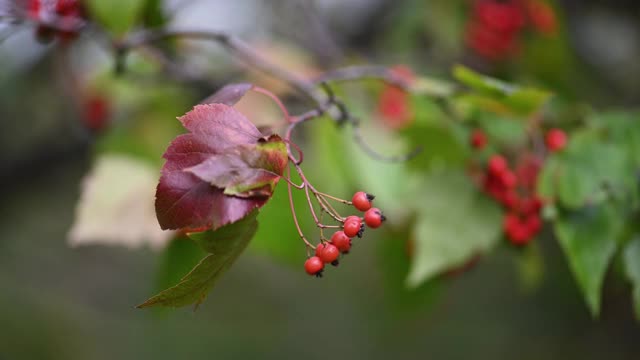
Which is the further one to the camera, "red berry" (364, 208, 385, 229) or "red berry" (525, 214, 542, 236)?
"red berry" (525, 214, 542, 236)

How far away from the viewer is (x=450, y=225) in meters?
0.78

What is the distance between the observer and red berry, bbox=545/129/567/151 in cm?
78

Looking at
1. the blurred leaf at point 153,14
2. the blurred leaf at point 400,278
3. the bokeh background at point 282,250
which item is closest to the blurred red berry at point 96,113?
the bokeh background at point 282,250

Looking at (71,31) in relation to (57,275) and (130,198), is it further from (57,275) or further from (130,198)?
(57,275)

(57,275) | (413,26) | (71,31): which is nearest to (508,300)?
(413,26)

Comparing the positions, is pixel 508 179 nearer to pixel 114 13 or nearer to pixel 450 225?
pixel 450 225

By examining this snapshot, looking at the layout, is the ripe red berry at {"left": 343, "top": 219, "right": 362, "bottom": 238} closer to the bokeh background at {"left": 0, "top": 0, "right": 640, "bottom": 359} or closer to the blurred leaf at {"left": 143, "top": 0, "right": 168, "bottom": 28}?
the bokeh background at {"left": 0, "top": 0, "right": 640, "bottom": 359}

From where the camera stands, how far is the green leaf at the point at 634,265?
676 millimetres

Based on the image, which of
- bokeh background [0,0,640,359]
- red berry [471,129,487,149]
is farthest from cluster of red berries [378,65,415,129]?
red berry [471,129,487,149]

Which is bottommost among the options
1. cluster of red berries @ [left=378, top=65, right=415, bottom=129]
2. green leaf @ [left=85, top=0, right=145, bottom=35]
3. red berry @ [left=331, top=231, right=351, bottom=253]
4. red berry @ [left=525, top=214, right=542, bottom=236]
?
cluster of red berries @ [left=378, top=65, right=415, bottom=129]

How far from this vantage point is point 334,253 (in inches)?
17.9

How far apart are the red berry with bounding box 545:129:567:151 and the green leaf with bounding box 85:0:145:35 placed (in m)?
0.55

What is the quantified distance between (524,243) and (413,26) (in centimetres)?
86

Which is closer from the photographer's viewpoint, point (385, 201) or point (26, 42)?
point (385, 201)
